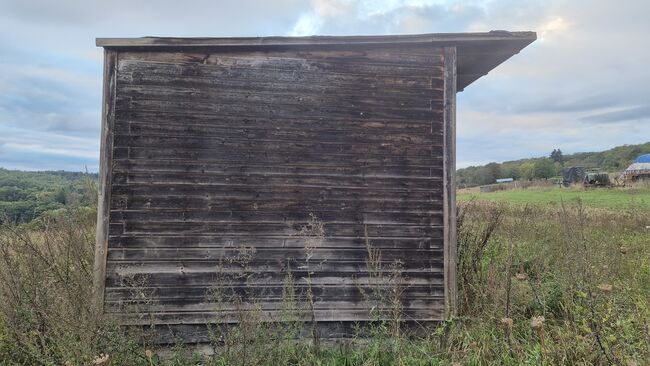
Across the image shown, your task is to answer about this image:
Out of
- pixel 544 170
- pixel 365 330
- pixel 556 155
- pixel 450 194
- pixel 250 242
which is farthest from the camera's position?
pixel 556 155

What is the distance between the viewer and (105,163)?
17.4 feet

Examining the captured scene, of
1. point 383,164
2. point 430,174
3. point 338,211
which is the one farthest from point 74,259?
point 430,174

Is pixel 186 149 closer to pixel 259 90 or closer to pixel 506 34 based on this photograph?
pixel 259 90

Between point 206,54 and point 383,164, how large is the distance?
2.78m

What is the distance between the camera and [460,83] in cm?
769

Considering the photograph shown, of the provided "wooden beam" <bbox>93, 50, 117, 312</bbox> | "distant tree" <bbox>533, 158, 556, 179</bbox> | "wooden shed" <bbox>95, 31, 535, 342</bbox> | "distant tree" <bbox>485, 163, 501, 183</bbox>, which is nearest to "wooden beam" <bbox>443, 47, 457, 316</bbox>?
"wooden shed" <bbox>95, 31, 535, 342</bbox>

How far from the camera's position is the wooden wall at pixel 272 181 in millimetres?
5340

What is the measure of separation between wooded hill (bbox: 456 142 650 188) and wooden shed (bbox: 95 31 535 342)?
71.7 meters

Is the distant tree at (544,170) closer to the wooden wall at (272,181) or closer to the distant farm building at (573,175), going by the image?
the distant farm building at (573,175)

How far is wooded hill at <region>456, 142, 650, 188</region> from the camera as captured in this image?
7757cm

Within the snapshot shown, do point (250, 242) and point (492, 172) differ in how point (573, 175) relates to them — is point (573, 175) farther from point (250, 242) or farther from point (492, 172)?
point (250, 242)

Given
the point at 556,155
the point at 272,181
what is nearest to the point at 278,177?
the point at 272,181

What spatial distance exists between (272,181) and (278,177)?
0.31 ft

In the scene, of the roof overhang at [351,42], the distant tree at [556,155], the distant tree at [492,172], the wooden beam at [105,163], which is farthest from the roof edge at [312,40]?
the distant tree at [556,155]
